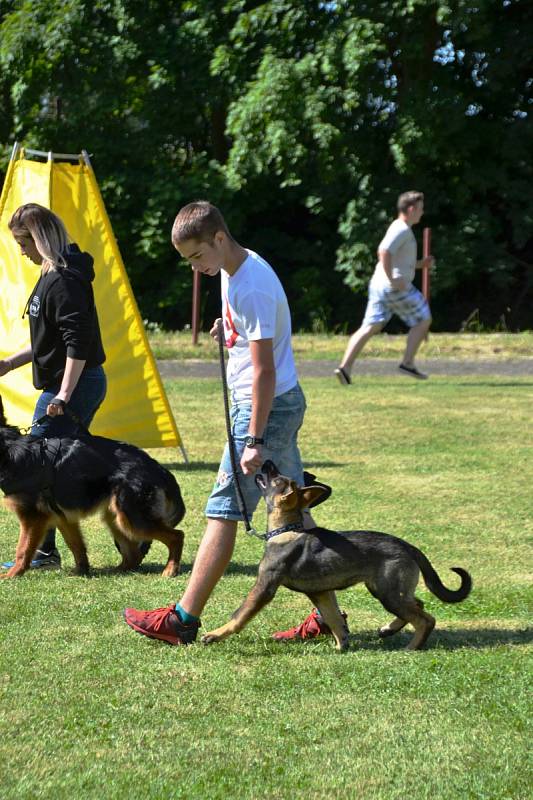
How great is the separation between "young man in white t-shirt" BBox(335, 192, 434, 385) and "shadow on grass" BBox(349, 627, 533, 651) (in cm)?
856

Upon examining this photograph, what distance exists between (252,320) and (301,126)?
19059 millimetres

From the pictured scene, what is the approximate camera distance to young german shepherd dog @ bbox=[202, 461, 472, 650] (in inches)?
199

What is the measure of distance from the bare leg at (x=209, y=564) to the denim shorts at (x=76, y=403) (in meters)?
1.71

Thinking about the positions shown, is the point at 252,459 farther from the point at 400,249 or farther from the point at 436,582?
the point at 400,249

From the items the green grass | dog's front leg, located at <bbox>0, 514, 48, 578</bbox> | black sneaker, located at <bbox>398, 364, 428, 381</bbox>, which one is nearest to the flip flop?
black sneaker, located at <bbox>398, 364, 428, 381</bbox>

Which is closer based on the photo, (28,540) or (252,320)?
(252,320)

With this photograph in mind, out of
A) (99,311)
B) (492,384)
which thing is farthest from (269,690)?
(492,384)

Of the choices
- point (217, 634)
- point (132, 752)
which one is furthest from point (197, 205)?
point (132, 752)

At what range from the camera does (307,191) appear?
2553 cm

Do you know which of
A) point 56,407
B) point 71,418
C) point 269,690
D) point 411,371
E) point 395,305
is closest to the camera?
point 269,690

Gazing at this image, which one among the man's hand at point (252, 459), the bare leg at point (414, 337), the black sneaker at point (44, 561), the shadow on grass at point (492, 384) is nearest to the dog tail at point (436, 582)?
the man's hand at point (252, 459)

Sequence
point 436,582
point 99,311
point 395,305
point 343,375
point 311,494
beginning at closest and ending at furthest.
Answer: point 311,494, point 436,582, point 99,311, point 395,305, point 343,375

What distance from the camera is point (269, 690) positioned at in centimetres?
464

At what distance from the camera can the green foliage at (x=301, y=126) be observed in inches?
907
